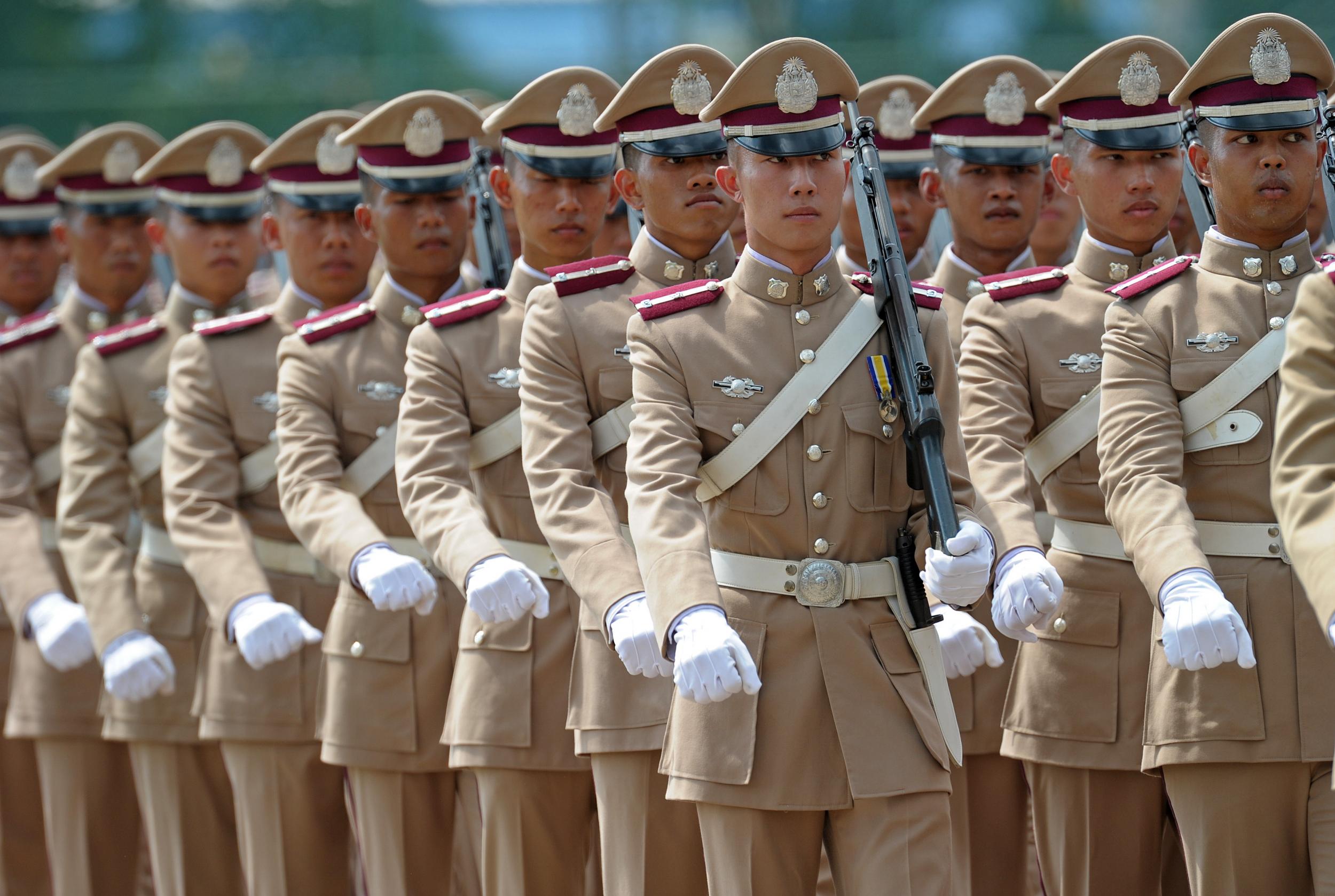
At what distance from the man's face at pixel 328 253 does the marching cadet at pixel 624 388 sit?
4.95 feet

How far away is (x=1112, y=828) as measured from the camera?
503cm

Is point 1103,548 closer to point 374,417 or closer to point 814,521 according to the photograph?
point 814,521

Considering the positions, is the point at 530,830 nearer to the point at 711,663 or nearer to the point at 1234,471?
the point at 711,663

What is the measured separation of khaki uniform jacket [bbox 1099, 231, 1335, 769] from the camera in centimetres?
427

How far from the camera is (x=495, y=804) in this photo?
5.16 metres

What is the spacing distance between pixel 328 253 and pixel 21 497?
155cm

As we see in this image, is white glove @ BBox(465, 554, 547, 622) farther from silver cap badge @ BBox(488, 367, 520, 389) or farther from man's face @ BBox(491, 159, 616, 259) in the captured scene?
man's face @ BBox(491, 159, 616, 259)

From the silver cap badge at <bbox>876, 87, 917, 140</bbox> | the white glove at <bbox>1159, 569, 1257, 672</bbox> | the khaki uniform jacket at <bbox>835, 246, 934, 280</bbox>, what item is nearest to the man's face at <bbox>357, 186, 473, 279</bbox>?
the khaki uniform jacket at <bbox>835, 246, 934, 280</bbox>

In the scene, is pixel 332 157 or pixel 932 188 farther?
pixel 932 188

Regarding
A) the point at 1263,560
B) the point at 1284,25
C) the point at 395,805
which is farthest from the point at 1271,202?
the point at 395,805

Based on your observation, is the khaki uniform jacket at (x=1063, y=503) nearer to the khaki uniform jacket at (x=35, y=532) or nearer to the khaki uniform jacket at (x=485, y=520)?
the khaki uniform jacket at (x=485, y=520)

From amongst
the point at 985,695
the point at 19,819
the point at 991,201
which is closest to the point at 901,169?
the point at 991,201

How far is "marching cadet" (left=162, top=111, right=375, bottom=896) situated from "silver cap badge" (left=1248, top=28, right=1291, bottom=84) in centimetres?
304

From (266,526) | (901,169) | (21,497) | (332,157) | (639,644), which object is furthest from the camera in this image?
(21,497)
